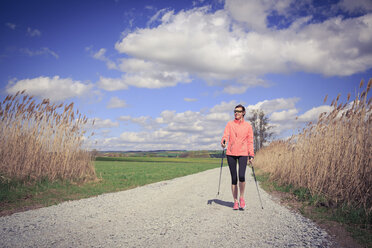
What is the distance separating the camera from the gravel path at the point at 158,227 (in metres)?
3.83

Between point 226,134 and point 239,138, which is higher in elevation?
point 226,134

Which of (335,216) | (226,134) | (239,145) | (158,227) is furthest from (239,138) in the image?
(158,227)

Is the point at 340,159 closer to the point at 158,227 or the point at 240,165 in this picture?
the point at 240,165

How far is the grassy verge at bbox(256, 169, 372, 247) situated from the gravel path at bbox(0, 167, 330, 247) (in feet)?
1.02

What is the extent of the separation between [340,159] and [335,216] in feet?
6.51

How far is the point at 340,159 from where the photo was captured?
22.1 feet

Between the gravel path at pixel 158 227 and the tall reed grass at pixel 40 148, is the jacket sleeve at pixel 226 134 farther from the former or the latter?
the tall reed grass at pixel 40 148

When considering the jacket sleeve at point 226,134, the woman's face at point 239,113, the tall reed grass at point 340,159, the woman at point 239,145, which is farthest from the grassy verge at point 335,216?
the woman's face at point 239,113

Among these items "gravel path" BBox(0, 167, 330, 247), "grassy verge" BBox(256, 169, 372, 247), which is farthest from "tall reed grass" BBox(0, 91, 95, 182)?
"grassy verge" BBox(256, 169, 372, 247)

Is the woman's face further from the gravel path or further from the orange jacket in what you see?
the gravel path

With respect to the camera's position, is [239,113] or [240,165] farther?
[239,113]

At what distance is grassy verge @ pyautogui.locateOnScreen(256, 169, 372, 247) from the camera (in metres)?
4.29

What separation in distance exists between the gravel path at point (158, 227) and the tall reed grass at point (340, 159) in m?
1.49

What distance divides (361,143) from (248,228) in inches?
158
